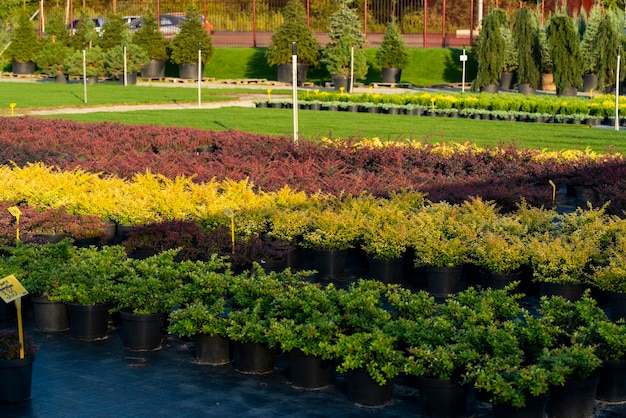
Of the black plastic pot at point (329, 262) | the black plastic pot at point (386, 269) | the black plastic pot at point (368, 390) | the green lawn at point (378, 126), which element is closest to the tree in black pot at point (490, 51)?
the green lawn at point (378, 126)

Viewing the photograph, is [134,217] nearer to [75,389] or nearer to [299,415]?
[75,389]

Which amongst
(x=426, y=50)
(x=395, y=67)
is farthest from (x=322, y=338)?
(x=426, y=50)

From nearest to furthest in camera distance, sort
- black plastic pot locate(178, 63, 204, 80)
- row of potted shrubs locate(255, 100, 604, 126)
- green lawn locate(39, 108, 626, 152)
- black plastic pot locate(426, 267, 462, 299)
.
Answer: black plastic pot locate(426, 267, 462, 299) → green lawn locate(39, 108, 626, 152) → row of potted shrubs locate(255, 100, 604, 126) → black plastic pot locate(178, 63, 204, 80)

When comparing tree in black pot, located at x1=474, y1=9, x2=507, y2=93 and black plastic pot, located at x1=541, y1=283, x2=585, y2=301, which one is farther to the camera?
tree in black pot, located at x1=474, y1=9, x2=507, y2=93

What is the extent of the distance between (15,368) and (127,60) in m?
40.9

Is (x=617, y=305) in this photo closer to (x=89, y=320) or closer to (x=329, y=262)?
(x=329, y=262)

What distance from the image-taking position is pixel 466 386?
7.10 m

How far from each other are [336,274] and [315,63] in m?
36.7

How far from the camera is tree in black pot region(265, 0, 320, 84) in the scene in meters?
46.4

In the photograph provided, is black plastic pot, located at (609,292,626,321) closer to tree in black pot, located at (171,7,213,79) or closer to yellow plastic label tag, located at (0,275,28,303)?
yellow plastic label tag, located at (0,275,28,303)

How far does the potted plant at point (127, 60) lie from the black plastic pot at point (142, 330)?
39.4 m

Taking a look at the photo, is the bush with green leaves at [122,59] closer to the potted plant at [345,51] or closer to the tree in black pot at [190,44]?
the tree in black pot at [190,44]

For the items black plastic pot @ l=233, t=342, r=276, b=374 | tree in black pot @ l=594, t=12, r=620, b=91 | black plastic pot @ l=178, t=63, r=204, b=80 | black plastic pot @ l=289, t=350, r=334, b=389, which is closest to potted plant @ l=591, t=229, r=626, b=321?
black plastic pot @ l=289, t=350, r=334, b=389

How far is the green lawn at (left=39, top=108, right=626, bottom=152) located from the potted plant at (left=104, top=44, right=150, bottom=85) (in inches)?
598
